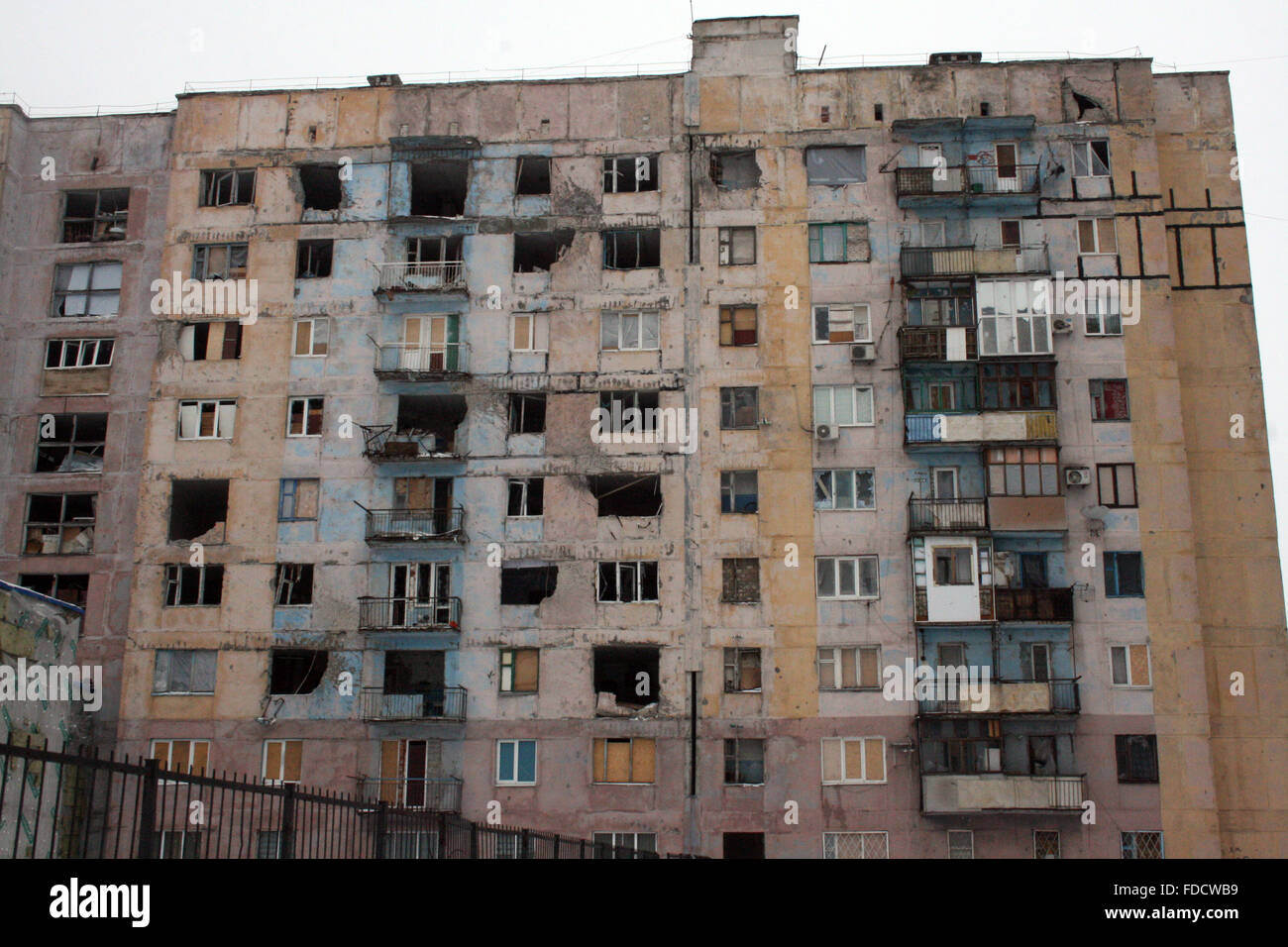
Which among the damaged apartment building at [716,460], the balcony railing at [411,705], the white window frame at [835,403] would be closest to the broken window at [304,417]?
the damaged apartment building at [716,460]

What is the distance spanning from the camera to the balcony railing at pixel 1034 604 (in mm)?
40031

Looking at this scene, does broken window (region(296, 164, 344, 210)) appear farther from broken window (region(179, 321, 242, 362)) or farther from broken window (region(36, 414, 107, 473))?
broken window (region(36, 414, 107, 473))

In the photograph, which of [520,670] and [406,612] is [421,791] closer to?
[520,670]

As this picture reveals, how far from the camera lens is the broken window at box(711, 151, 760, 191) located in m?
45.4

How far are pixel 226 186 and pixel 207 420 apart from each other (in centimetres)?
986

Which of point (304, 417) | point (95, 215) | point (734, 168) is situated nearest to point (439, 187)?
point (304, 417)

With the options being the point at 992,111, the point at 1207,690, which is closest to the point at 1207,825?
the point at 1207,690

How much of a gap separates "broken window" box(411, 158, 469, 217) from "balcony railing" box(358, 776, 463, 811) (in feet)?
70.2

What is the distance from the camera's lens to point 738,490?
42.4 meters

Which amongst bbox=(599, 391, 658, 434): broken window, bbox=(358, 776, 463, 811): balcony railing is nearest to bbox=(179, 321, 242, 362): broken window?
bbox=(599, 391, 658, 434): broken window

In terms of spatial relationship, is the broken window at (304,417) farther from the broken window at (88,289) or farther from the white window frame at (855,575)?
the white window frame at (855,575)

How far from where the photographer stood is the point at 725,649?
40.8 meters

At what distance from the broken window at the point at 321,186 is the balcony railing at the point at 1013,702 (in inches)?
1166

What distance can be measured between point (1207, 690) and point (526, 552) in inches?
941
